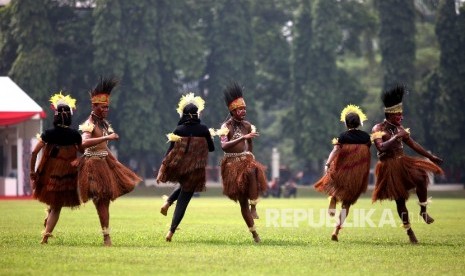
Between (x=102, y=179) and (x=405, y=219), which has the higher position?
(x=102, y=179)

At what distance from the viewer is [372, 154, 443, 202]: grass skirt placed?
19.5 m

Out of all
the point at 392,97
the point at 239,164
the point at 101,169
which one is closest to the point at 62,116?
the point at 101,169

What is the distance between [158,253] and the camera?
1672 cm

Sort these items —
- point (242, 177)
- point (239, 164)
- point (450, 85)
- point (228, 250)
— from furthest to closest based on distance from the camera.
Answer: point (450, 85) → point (239, 164) → point (242, 177) → point (228, 250)

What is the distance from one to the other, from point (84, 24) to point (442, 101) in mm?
20635

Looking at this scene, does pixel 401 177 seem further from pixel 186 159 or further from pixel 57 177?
pixel 57 177

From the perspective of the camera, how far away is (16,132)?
48.6m

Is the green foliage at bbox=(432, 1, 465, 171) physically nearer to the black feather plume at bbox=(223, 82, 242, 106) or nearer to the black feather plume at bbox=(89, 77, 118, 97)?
the black feather plume at bbox=(223, 82, 242, 106)

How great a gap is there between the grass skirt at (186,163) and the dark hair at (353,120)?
241cm

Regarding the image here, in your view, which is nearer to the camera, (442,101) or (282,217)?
(282,217)

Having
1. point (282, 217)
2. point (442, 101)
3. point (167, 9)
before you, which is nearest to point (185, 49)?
point (167, 9)

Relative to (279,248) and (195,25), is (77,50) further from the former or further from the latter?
(279,248)

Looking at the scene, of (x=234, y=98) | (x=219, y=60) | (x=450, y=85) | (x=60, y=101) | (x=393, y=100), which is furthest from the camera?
(x=219, y=60)

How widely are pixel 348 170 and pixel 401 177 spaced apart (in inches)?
33.2
